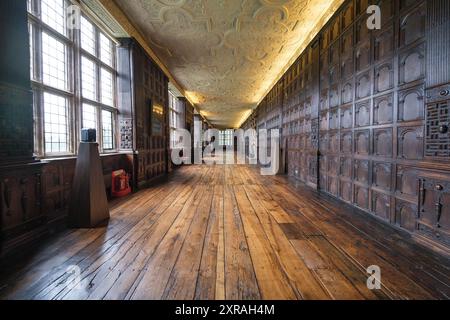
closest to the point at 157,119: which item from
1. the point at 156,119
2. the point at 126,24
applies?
the point at 156,119

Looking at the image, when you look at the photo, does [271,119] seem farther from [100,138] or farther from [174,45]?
[100,138]

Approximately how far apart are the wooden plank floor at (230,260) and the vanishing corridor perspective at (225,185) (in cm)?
1

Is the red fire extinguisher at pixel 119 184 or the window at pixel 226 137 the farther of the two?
the window at pixel 226 137

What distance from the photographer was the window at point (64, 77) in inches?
103

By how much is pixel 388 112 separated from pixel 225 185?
11.2 feet

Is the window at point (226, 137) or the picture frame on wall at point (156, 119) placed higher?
the window at point (226, 137)

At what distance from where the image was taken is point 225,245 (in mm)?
2049

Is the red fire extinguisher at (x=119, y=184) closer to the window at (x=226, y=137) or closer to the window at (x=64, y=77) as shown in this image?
the window at (x=64, y=77)

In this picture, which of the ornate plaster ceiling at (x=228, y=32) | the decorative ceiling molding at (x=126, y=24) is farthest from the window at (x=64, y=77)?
the ornate plaster ceiling at (x=228, y=32)

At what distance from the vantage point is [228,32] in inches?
178

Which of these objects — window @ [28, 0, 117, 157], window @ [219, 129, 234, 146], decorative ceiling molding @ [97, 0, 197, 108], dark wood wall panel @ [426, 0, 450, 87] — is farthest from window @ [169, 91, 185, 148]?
window @ [219, 129, 234, 146]

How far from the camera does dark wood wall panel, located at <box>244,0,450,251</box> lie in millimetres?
1911

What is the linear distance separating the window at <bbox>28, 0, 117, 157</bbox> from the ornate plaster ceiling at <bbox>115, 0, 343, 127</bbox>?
1016mm

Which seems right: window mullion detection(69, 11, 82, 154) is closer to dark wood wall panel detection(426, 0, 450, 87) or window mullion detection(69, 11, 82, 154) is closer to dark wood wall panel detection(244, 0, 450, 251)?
dark wood wall panel detection(244, 0, 450, 251)
